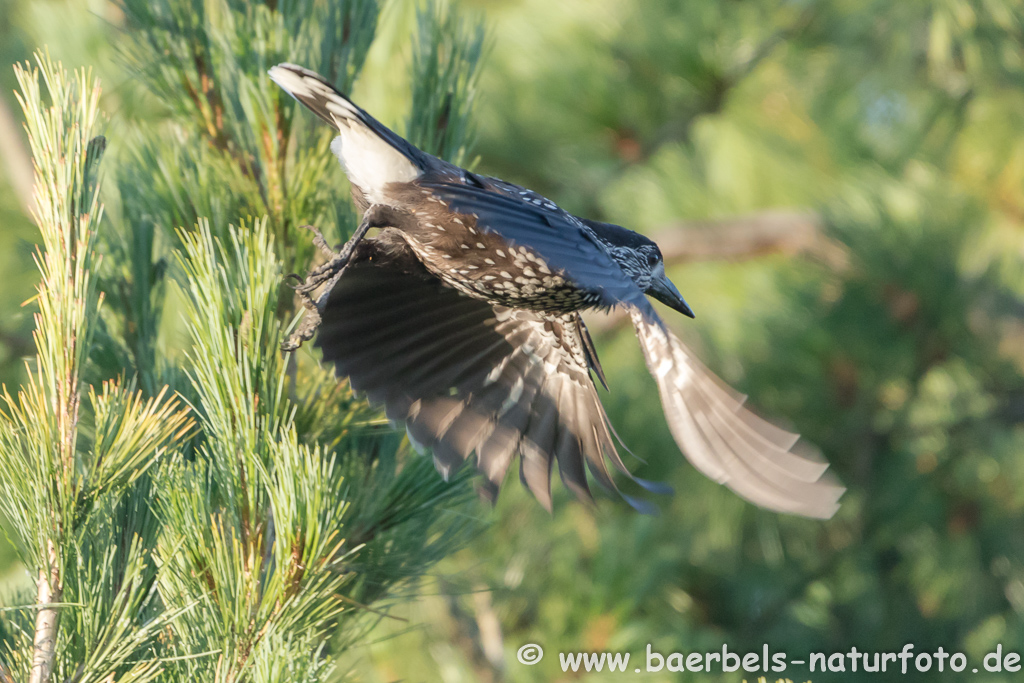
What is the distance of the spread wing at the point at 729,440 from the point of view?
1109 mm

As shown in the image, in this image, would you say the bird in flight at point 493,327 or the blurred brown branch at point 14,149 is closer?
the bird in flight at point 493,327

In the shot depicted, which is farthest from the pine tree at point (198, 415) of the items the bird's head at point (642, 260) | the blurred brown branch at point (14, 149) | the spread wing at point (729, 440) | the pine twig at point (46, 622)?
the blurred brown branch at point (14, 149)

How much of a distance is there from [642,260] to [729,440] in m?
0.72

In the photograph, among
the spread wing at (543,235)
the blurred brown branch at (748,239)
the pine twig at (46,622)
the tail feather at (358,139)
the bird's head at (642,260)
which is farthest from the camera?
the blurred brown branch at (748,239)

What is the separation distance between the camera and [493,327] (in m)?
1.85

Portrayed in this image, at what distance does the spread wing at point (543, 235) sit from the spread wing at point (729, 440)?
0.21 feet

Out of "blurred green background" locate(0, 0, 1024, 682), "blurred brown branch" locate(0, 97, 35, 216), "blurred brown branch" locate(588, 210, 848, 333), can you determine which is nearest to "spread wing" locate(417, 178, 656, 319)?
"blurred green background" locate(0, 0, 1024, 682)

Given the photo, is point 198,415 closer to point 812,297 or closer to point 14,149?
point 14,149

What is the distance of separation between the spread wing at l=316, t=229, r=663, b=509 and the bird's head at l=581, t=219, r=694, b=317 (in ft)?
0.59

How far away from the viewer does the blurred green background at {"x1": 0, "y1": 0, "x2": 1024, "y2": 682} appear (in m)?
2.93

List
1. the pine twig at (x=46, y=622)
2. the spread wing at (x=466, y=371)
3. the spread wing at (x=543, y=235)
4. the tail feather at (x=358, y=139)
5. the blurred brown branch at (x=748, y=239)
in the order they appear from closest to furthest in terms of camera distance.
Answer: the pine twig at (x=46, y=622) < the tail feather at (x=358, y=139) < the spread wing at (x=543, y=235) < the spread wing at (x=466, y=371) < the blurred brown branch at (x=748, y=239)

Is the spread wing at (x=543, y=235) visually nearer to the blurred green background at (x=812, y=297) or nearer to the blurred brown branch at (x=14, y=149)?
the blurred green background at (x=812, y=297)

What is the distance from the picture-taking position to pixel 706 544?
356 cm

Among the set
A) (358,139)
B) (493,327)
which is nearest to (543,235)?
(358,139)
